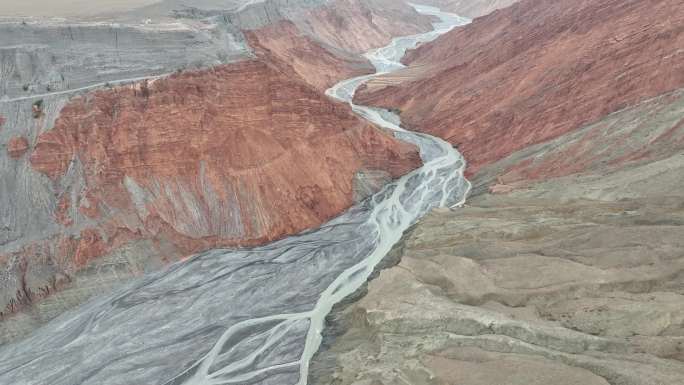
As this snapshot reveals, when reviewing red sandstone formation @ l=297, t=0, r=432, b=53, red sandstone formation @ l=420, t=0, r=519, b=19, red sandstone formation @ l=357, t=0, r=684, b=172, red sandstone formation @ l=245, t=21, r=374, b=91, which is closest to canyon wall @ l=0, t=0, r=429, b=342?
red sandstone formation @ l=357, t=0, r=684, b=172

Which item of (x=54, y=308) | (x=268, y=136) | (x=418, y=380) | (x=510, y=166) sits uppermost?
(x=268, y=136)

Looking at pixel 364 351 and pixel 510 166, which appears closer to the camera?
pixel 364 351

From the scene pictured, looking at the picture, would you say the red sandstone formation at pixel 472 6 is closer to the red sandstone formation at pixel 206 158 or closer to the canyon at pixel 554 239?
the canyon at pixel 554 239

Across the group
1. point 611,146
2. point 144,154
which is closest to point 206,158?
point 144,154

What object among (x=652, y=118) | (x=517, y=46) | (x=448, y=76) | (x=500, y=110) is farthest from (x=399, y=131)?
(x=652, y=118)

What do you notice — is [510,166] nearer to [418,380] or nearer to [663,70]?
[663,70]

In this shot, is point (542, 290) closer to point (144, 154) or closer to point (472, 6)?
point (144, 154)

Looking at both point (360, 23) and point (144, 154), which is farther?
point (360, 23)

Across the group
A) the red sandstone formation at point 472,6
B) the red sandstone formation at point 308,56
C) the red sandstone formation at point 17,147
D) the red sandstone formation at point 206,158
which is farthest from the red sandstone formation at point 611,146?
the red sandstone formation at point 472,6
